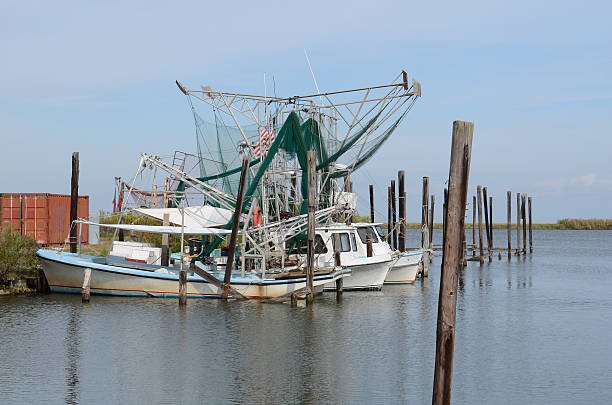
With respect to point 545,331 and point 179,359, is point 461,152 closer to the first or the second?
point 179,359

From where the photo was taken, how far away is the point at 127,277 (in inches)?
897

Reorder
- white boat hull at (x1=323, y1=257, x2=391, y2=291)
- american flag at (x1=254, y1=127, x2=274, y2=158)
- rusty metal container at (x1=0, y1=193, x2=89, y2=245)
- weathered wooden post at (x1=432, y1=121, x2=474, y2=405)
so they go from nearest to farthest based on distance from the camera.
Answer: weathered wooden post at (x1=432, y1=121, x2=474, y2=405), american flag at (x1=254, y1=127, x2=274, y2=158), white boat hull at (x1=323, y1=257, x2=391, y2=291), rusty metal container at (x1=0, y1=193, x2=89, y2=245)

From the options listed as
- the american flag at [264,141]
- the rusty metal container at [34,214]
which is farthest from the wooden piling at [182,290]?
the rusty metal container at [34,214]

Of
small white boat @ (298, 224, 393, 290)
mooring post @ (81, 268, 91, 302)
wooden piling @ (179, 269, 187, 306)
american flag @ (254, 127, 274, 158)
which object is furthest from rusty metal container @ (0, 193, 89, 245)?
small white boat @ (298, 224, 393, 290)

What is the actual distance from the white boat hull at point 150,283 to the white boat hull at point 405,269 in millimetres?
7168

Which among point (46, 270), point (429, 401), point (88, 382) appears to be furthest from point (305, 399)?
point (46, 270)

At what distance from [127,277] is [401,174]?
45.9ft

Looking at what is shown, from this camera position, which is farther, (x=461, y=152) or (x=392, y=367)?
Answer: (x=392, y=367)

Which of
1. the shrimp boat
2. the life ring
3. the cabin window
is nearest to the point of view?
the shrimp boat

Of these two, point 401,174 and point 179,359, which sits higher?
point 401,174

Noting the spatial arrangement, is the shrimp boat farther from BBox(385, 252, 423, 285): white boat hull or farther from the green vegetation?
BBox(385, 252, 423, 285): white boat hull

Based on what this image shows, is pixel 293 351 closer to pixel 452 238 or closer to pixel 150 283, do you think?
pixel 452 238

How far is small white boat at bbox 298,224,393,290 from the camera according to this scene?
25.8 m

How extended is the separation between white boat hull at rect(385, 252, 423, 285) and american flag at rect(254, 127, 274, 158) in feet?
24.6
